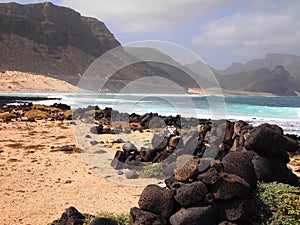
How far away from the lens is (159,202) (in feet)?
23.1

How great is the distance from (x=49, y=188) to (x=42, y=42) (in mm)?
163817

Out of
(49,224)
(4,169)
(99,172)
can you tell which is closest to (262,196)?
(49,224)

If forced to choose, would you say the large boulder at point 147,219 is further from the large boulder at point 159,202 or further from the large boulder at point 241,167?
the large boulder at point 241,167

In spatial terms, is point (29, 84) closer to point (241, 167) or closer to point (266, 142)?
point (266, 142)

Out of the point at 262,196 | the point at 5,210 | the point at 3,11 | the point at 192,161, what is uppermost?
the point at 3,11

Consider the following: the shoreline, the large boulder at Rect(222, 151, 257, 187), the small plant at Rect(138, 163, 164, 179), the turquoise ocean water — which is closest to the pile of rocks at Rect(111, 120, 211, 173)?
the small plant at Rect(138, 163, 164, 179)

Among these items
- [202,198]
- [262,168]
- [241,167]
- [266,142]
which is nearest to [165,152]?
[266,142]

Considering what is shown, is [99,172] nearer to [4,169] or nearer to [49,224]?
[4,169]

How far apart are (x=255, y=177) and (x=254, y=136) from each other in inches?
48.7

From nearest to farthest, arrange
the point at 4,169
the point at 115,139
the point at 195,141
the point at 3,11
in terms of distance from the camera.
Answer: the point at 4,169 → the point at 195,141 → the point at 115,139 → the point at 3,11

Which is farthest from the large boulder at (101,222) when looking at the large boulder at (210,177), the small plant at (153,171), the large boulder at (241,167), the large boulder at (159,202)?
the small plant at (153,171)

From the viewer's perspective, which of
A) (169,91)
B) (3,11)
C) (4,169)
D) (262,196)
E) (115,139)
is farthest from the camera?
(3,11)

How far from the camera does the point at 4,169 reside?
1298 centimetres

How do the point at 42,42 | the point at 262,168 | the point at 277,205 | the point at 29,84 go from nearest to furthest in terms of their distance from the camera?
the point at 277,205, the point at 262,168, the point at 29,84, the point at 42,42
